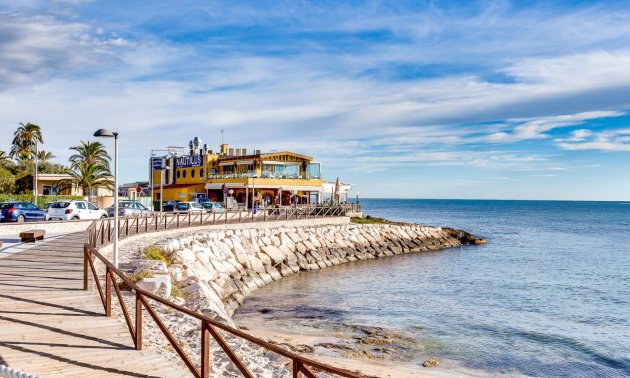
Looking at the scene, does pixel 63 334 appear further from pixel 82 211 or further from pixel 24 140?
pixel 24 140

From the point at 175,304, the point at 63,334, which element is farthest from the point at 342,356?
the point at 175,304

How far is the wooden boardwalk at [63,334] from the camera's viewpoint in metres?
8.05

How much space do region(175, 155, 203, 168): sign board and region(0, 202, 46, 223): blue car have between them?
29.2m

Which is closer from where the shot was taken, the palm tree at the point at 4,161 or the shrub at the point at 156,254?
the shrub at the point at 156,254

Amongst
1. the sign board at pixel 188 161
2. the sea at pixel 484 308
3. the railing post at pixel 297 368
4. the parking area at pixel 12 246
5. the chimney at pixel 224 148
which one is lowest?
the sea at pixel 484 308

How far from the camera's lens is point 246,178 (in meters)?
57.6

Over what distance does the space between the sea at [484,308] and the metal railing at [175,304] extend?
698 centimetres

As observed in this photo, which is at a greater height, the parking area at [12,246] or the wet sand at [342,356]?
the parking area at [12,246]

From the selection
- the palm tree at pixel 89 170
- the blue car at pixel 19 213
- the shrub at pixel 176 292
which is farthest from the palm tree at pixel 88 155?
the shrub at pixel 176 292

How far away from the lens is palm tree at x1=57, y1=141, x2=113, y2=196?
56.9m

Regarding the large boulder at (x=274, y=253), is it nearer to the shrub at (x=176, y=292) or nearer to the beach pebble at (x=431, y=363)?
the shrub at (x=176, y=292)

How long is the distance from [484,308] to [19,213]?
94.1 feet

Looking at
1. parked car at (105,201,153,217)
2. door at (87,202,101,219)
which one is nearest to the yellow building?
parked car at (105,201,153,217)

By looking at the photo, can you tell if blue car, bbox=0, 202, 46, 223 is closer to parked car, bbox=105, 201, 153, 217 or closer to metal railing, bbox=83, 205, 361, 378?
parked car, bbox=105, 201, 153, 217
